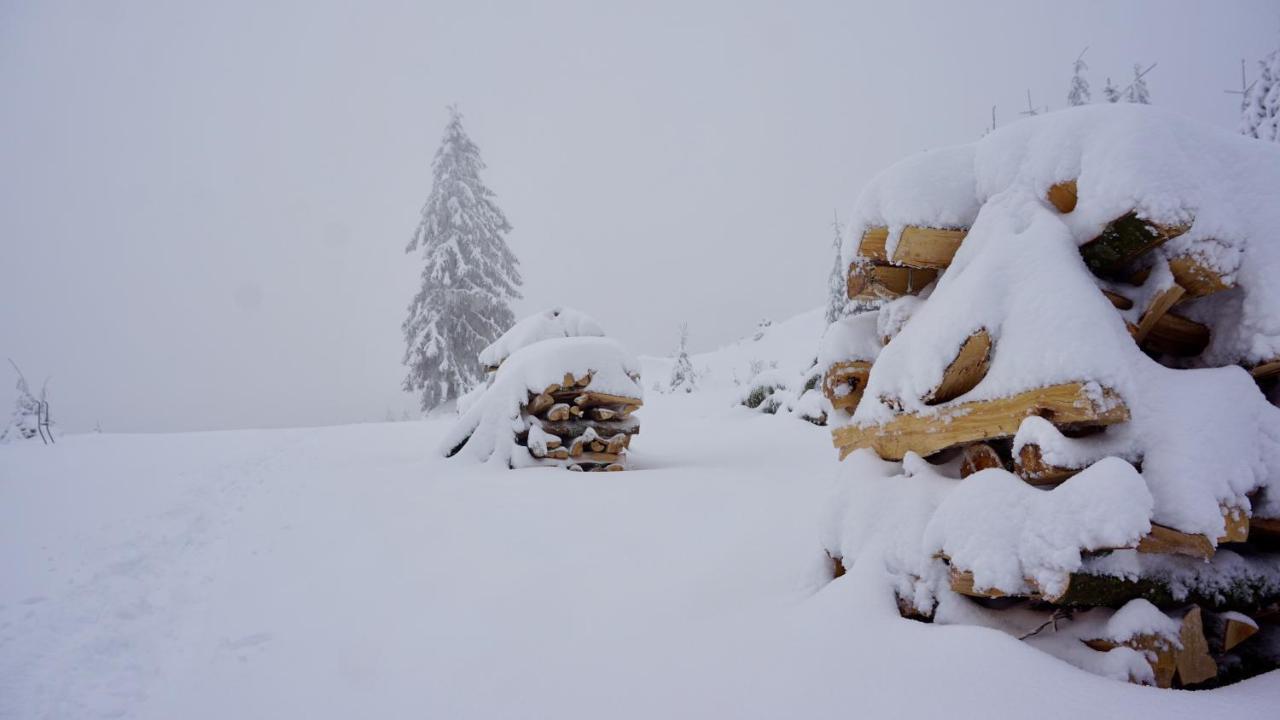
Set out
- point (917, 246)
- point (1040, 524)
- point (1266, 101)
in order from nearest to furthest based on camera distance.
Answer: point (1040, 524)
point (917, 246)
point (1266, 101)

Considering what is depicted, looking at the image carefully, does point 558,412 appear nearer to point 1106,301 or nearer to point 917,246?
point 917,246

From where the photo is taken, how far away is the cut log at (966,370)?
2244 millimetres

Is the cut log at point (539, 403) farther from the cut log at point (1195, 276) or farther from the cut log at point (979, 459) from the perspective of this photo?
the cut log at point (1195, 276)

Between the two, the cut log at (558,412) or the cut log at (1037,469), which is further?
the cut log at (558,412)

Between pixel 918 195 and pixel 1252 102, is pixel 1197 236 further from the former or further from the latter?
pixel 1252 102

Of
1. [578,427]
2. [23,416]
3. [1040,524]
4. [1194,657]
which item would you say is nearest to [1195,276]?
[1040,524]

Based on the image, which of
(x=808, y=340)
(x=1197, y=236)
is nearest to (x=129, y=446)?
(x=1197, y=236)

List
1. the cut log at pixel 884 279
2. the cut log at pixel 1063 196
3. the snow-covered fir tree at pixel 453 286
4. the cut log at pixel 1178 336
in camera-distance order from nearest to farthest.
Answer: the cut log at pixel 1178 336 < the cut log at pixel 1063 196 < the cut log at pixel 884 279 < the snow-covered fir tree at pixel 453 286

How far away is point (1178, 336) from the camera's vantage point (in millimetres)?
2246

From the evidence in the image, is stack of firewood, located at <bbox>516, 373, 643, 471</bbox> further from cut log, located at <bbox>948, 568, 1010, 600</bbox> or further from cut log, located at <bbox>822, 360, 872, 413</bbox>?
cut log, located at <bbox>948, 568, 1010, 600</bbox>

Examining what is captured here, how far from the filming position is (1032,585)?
68.0 inches

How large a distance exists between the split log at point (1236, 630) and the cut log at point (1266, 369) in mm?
948

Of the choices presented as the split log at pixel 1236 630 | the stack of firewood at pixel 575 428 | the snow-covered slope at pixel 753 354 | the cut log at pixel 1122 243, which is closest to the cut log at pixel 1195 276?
the cut log at pixel 1122 243

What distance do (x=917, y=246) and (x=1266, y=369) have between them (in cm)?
133
